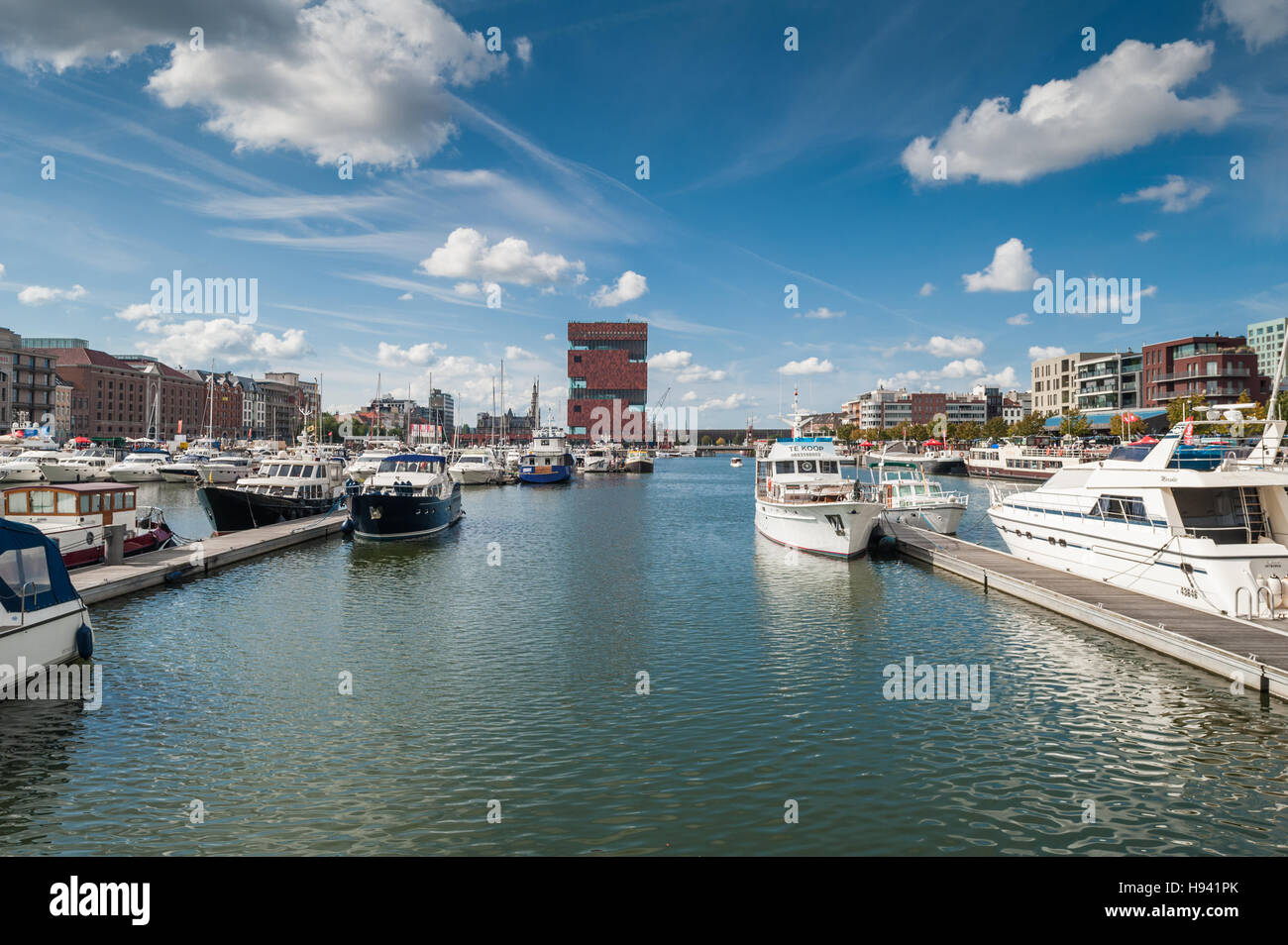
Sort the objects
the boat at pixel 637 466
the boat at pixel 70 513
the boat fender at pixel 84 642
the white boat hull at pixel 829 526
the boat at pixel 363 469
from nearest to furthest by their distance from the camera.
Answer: the boat fender at pixel 84 642 → the boat at pixel 70 513 → the white boat hull at pixel 829 526 → the boat at pixel 363 469 → the boat at pixel 637 466

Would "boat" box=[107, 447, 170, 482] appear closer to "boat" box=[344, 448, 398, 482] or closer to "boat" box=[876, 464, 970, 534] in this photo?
"boat" box=[344, 448, 398, 482]

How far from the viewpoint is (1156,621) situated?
21.0 m

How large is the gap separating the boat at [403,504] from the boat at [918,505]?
27.1 m

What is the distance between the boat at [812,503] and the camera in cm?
3538

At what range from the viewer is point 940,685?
17.9 meters

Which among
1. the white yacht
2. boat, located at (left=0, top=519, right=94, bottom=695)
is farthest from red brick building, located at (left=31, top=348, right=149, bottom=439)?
the white yacht

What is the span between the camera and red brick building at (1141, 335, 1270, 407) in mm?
109875

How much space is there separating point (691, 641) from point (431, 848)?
1242cm

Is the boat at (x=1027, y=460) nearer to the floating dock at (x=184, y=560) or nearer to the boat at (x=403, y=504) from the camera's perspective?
the boat at (x=403, y=504)

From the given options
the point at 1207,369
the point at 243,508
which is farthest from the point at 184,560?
the point at 1207,369

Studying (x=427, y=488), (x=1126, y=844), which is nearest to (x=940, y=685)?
(x=1126, y=844)

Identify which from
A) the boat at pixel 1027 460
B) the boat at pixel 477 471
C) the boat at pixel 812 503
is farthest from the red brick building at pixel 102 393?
the boat at pixel 1027 460

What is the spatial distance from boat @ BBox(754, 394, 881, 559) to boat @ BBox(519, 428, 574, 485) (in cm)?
Answer: 5970
